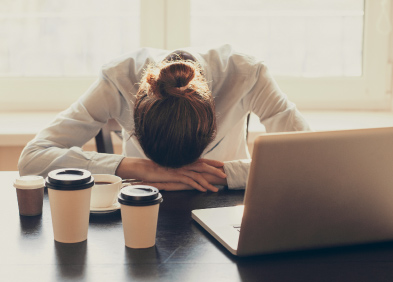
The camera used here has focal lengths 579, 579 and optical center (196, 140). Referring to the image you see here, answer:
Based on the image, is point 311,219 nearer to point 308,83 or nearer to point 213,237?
point 213,237

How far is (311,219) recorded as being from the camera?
0.96 m

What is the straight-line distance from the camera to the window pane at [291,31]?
262cm

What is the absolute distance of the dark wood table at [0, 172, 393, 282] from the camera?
897mm

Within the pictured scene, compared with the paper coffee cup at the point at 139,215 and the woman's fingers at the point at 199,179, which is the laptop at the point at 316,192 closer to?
the paper coffee cup at the point at 139,215

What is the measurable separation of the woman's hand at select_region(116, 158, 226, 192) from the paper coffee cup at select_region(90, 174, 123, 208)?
0.20 meters

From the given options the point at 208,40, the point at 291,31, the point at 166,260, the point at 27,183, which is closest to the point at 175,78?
the point at 27,183

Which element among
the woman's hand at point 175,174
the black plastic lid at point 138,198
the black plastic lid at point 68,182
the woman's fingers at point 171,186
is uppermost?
the black plastic lid at point 68,182

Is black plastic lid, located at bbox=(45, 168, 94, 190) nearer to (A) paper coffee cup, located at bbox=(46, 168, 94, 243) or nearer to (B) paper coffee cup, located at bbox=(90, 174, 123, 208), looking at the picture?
(A) paper coffee cup, located at bbox=(46, 168, 94, 243)

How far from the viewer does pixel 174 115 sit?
131 centimetres

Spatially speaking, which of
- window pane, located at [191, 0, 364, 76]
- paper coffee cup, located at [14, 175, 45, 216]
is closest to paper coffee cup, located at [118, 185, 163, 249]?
paper coffee cup, located at [14, 175, 45, 216]

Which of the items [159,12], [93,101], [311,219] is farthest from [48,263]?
[159,12]

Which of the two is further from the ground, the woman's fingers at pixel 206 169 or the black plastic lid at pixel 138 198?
the black plastic lid at pixel 138 198

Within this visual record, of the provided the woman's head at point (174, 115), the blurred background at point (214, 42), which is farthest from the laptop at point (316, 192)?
the blurred background at point (214, 42)

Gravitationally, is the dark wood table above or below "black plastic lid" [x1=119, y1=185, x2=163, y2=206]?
below
